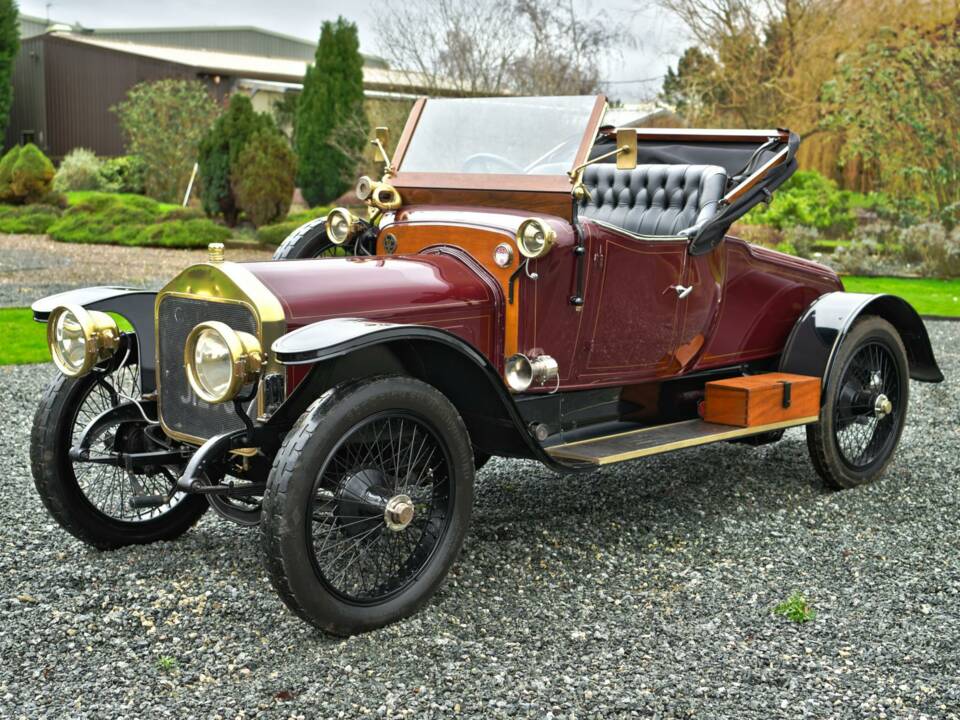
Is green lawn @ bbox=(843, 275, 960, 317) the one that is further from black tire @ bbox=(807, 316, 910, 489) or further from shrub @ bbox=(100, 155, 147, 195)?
shrub @ bbox=(100, 155, 147, 195)

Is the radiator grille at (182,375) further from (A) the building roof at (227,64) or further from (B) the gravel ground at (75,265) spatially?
(A) the building roof at (227,64)

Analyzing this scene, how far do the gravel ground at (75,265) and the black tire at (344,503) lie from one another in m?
8.38

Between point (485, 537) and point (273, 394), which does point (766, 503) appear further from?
point (273, 394)

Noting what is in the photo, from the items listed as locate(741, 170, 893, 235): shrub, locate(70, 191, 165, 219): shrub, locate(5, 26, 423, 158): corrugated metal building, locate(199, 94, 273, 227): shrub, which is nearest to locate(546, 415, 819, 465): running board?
locate(741, 170, 893, 235): shrub

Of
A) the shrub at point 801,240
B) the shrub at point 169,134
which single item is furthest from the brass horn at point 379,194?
the shrub at point 169,134

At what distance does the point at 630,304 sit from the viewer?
4320 millimetres

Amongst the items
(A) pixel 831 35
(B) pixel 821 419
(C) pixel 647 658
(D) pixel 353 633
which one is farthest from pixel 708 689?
(A) pixel 831 35

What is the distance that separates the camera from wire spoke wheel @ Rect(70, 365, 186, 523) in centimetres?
384

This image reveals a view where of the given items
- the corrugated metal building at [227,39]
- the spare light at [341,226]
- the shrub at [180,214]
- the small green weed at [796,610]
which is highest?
the corrugated metal building at [227,39]

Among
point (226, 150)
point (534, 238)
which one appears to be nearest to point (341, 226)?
point (534, 238)

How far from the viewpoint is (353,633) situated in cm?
325

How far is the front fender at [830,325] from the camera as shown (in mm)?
5020

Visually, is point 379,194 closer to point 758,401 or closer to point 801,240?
point 758,401

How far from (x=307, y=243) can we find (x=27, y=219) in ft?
51.1
